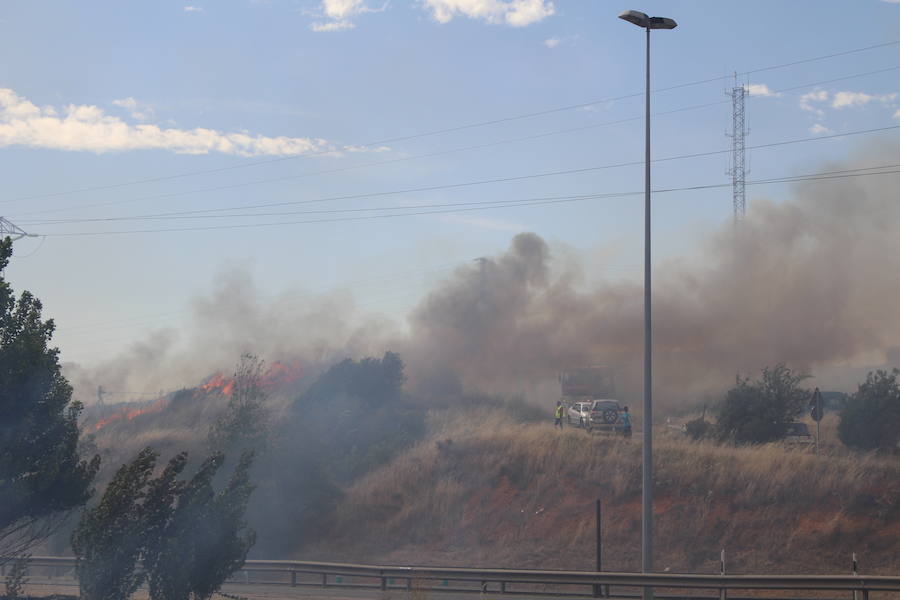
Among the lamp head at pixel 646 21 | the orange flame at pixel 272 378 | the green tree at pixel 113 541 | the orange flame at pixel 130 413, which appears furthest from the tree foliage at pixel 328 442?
the lamp head at pixel 646 21

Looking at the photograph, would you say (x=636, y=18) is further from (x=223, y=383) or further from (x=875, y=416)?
(x=223, y=383)

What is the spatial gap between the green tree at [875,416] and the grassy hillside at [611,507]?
15.1 feet

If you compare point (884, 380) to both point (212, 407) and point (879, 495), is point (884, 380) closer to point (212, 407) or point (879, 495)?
point (879, 495)

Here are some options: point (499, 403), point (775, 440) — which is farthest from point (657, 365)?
point (775, 440)

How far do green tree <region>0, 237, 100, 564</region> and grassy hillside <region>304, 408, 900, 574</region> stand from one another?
1863 cm

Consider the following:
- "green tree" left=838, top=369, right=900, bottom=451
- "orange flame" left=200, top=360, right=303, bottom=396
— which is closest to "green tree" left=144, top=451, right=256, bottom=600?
"green tree" left=838, top=369, right=900, bottom=451

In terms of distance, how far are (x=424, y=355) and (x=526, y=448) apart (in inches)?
1364

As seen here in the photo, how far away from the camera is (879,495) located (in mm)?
33500

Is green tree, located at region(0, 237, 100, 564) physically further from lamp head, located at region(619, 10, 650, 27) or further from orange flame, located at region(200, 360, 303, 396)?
orange flame, located at region(200, 360, 303, 396)

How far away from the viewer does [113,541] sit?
57.8ft

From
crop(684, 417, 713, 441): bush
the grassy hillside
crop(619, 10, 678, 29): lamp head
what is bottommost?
the grassy hillside

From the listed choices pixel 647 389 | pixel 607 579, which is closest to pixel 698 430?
pixel 607 579

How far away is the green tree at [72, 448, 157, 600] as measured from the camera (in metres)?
17.5

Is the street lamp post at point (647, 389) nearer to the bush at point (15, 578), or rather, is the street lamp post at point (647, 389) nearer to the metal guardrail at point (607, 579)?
the metal guardrail at point (607, 579)
